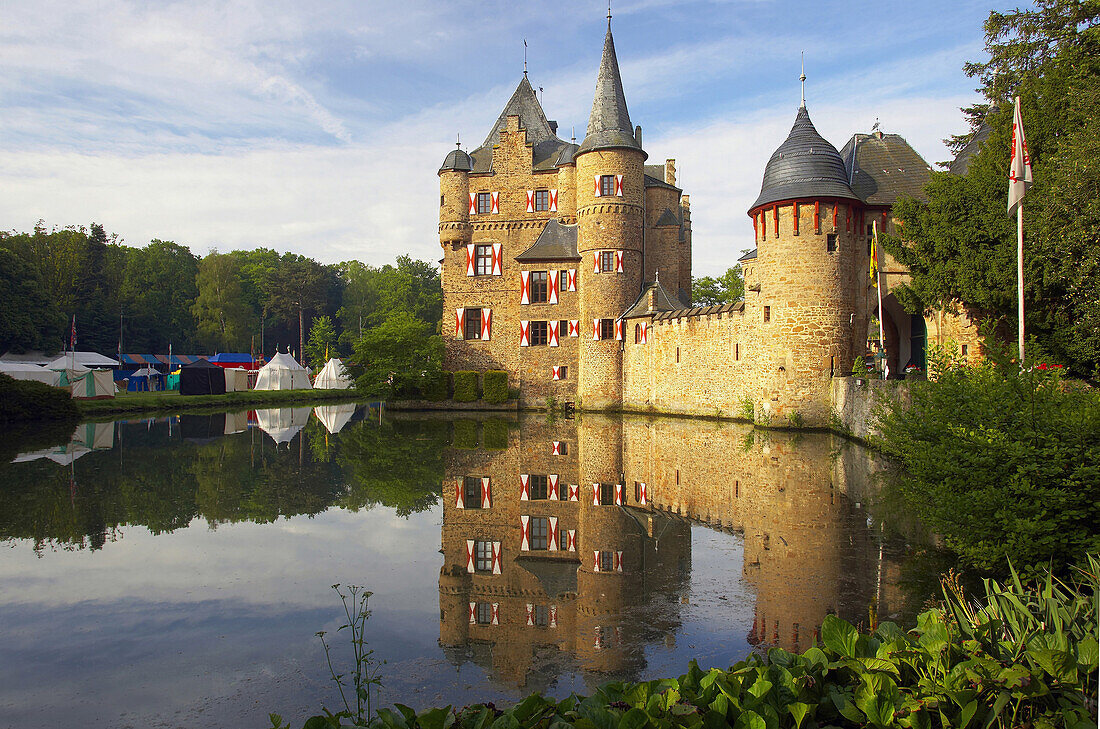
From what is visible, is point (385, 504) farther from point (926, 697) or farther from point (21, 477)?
point (926, 697)

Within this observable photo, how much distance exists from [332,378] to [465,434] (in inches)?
1284

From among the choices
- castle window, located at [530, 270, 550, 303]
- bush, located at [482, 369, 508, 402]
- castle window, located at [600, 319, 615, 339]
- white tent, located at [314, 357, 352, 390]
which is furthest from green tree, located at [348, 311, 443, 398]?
white tent, located at [314, 357, 352, 390]

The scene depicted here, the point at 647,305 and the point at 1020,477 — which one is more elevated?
the point at 647,305

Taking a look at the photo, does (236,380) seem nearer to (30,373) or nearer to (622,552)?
(30,373)

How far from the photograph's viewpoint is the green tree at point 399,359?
3303 centimetres

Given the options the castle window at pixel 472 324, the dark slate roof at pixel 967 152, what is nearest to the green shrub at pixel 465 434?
the castle window at pixel 472 324

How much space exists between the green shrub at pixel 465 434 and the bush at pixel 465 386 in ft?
20.5

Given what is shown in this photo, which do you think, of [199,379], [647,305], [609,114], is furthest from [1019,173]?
[199,379]

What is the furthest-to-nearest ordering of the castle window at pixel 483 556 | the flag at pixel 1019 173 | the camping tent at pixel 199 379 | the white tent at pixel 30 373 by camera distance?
the camping tent at pixel 199 379 → the white tent at pixel 30 373 → the flag at pixel 1019 173 → the castle window at pixel 483 556

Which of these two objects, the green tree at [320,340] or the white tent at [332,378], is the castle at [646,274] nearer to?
the white tent at [332,378]

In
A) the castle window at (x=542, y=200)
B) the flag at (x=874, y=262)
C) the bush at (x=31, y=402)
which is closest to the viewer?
the flag at (x=874, y=262)

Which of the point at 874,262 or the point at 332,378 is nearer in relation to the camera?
the point at 874,262

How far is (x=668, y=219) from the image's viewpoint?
33.2m

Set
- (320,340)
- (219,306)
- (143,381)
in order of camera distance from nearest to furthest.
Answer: (143,381), (320,340), (219,306)
